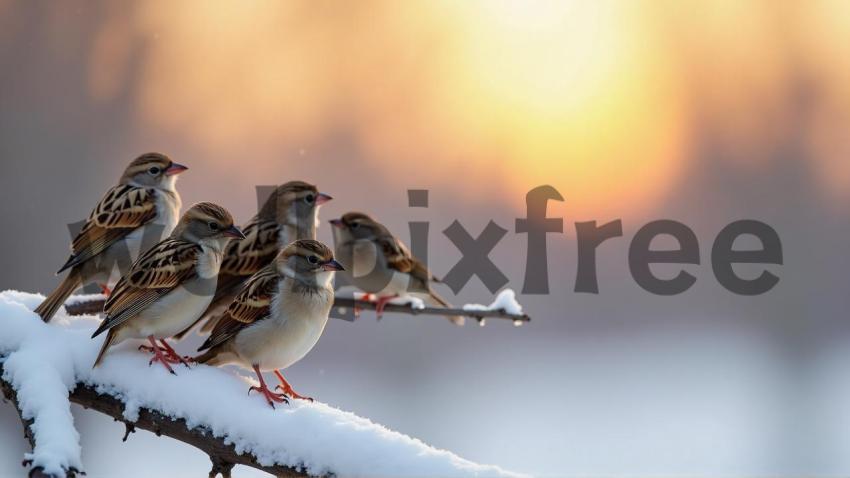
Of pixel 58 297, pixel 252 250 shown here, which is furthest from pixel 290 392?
pixel 252 250

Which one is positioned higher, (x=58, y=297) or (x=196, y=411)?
(x=58, y=297)

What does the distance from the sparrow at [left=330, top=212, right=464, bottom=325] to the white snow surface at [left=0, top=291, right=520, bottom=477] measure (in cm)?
439

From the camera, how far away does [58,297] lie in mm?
4844

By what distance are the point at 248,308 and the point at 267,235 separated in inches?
60.9

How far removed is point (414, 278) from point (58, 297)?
15.4 ft

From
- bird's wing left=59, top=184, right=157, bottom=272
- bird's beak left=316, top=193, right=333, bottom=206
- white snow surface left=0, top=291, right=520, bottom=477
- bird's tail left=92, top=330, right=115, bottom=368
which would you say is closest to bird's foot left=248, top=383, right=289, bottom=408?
white snow surface left=0, top=291, right=520, bottom=477

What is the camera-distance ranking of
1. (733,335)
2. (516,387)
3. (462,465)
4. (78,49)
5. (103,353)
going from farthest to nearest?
(733,335) < (516,387) < (78,49) < (103,353) < (462,465)

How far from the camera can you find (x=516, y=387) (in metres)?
18.8

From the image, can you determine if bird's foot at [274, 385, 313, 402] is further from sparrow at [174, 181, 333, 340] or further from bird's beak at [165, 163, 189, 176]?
bird's beak at [165, 163, 189, 176]

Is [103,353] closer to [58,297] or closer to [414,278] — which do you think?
[58,297]

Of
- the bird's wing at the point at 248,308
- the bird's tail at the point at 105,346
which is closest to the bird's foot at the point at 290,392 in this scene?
the bird's wing at the point at 248,308

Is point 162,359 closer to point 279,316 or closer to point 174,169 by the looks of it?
point 279,316

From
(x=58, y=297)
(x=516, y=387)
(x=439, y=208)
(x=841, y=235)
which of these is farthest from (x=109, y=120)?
(x=841, y=235)

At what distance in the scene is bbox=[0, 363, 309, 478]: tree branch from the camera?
12.2ft
